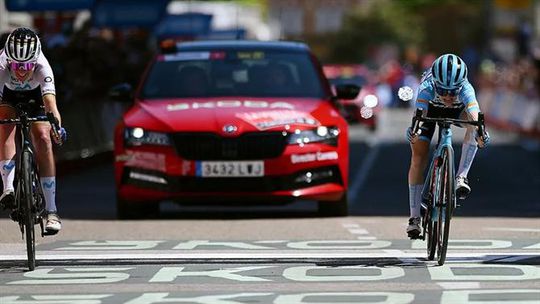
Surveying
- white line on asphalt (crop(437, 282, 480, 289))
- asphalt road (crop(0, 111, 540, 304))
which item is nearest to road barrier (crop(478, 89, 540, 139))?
asphalt road (crop(0, 111, 540, 304))

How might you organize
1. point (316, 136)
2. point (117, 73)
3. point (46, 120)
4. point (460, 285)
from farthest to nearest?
point (117, 73) < point (316, 136) < point (46, 120) < point (460, 285)

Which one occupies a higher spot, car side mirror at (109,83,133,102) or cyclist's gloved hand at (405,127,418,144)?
cyclist's gloved hand at (405,127,418,144)

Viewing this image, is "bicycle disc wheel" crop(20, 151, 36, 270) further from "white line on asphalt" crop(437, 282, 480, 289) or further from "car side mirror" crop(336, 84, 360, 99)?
"car side mirror" crop(336, 84, 360, 99)

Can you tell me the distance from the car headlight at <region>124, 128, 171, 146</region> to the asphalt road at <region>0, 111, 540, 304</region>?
0.71 metres

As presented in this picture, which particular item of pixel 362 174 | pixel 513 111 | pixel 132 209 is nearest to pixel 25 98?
pixel 132 209

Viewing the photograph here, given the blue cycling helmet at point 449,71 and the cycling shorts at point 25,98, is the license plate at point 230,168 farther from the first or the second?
the blue cycling helmet at point 449,71

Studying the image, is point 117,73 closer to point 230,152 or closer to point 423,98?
point 230,152

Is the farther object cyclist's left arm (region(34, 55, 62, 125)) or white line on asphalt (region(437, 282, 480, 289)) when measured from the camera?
cyclist's left arm (region(34, 55, 62, 125))

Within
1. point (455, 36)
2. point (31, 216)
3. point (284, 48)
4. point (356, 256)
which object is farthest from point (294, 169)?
point (455, 36)

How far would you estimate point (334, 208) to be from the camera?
1631 centimetres

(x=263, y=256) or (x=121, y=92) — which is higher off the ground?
(x=121, y=92)

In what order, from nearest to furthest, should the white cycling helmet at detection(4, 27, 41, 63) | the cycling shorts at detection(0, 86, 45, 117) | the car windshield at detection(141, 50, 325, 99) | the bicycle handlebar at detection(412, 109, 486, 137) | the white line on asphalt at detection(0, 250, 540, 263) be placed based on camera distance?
the bicycle handlebar at detection(412, 109, 486, 137) → the white cycling helmet at detection(4, 27, 41, 63) → the white line on asphalt at detection(0, 250, 540, 263) → the cycling shorts at detection(0, 86, 45, 117) → the car windshield at detection(141, 50, 325, 99)

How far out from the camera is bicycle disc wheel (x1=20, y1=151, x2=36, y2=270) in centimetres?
1141

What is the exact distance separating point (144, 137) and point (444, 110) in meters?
4.23
